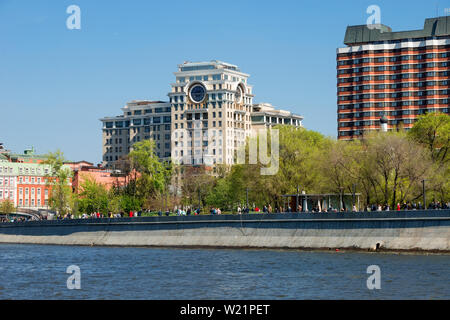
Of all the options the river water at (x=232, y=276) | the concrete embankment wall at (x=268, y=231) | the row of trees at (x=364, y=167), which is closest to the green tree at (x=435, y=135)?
the row of trees at (x=364, y=167)

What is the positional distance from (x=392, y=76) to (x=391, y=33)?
9257 millimetres

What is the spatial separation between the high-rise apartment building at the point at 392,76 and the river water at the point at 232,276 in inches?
3474

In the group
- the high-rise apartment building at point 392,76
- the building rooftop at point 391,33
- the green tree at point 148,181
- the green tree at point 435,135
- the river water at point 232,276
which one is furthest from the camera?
the building rooftop at point 391,33

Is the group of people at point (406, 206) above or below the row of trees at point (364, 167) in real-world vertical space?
below

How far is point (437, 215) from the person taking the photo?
7194cm

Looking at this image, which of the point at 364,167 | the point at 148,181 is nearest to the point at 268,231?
the point at 364,167

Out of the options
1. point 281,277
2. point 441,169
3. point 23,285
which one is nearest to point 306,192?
point 441,169

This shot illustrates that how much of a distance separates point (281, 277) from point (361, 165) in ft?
127

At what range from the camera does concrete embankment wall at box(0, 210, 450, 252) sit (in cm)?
7325

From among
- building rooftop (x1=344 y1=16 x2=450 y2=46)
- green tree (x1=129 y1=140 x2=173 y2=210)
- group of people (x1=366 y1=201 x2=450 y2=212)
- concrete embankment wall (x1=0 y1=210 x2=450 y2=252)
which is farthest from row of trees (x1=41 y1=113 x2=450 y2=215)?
building rooftop (x1=344 y1=16 x2=450 y2=46)

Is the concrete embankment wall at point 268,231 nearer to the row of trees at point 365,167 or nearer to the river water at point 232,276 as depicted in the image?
the river water at point 232,276

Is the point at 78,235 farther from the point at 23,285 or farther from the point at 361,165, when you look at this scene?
the point at 23,285

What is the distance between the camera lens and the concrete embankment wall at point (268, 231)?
2884 inches

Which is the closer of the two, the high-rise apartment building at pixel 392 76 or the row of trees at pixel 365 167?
the row of trees at pixel 365 167
